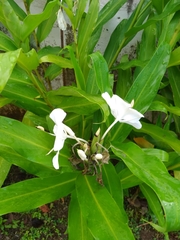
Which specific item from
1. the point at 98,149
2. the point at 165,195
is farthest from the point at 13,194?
the point at 165,195

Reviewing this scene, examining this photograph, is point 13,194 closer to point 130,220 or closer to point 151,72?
point 151,72

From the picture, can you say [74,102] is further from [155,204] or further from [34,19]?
[155,204]

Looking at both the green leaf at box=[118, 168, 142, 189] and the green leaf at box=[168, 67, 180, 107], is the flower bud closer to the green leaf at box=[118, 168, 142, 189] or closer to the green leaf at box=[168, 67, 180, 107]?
the green leaf at box=[118, 168, 142, 189]

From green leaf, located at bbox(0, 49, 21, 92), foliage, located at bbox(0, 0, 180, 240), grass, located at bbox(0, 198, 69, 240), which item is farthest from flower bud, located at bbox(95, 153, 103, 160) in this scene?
grass, located at bbox(0, 198, 69, 240)

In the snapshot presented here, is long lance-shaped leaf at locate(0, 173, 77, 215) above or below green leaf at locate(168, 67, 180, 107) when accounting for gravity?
below

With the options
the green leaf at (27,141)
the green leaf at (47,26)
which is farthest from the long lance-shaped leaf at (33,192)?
the green leaf at (47,26)

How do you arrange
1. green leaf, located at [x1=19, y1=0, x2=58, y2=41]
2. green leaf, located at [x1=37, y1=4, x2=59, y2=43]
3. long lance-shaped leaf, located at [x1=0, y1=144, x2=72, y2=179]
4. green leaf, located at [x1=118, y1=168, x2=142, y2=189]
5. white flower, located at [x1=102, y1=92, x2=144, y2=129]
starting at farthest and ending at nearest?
green leaf, located at [x1=37, y1=4, x2=59, y2=43], green leaf, located at [x1=118, y1=168, x2=142, y2=189], long lance-shaped leaf, located at [x1=0, y1=144, x2=72, y2=179], green leaf, located at [x1=19, y1=0, x2=58, y2=41], white flower, located at [x1=102, y1=92, x2=144, y2=129]

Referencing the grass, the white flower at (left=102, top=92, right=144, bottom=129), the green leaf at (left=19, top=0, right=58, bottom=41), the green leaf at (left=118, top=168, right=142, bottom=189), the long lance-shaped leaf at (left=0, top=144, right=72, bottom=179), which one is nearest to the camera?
the white flower at (left=102, top=92, right=144, bottom=129)

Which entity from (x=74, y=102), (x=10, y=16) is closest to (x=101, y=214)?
(x=74, y=102)
